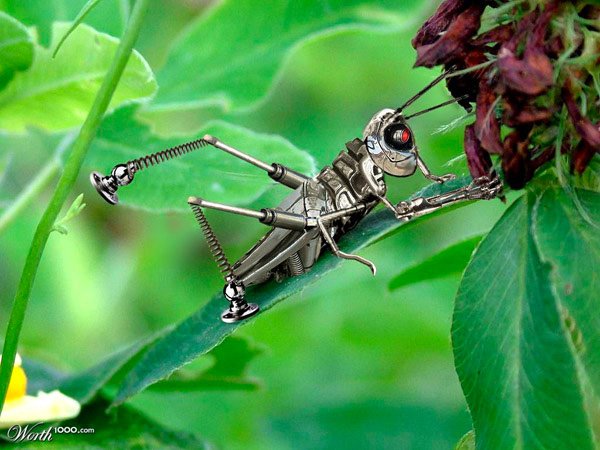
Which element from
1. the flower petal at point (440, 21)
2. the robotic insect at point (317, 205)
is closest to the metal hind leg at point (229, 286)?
the robotic insect at point (317, 205)

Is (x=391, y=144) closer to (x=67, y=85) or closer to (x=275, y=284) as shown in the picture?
(x=275, y=284)

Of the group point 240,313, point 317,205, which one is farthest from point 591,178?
point 240,313

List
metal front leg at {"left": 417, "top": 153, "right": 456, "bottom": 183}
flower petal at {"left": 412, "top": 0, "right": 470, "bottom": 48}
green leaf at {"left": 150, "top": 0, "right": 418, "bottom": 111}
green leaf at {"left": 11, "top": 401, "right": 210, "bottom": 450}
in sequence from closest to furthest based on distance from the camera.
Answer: flower petal at {"left": 412, "top": 0, "right": 470, "bottom": 48} → metal front leg at {"left": 417, "top": 153, "right": 456, "bottom": 183} → green leaf at {"left": 11, "top": 401, "right": 210, "bottom": 450} → green leaf at {"left": 150, "top": 0, "right": 418, "bottom": 111}

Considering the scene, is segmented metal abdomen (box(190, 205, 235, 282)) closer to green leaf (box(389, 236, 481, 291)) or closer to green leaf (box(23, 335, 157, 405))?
green leaf (box(23, 335, 157, 405))

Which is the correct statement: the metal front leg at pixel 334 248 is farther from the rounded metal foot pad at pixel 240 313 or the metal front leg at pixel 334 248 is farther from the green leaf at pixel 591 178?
the green leaf at pixel 591 178

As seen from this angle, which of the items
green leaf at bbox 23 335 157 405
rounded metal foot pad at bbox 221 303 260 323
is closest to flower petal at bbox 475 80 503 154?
rounded metal foot pad at bbox 221 303 260 323

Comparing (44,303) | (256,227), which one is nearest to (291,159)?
(256,227)

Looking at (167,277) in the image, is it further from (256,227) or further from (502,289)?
(502,289)
